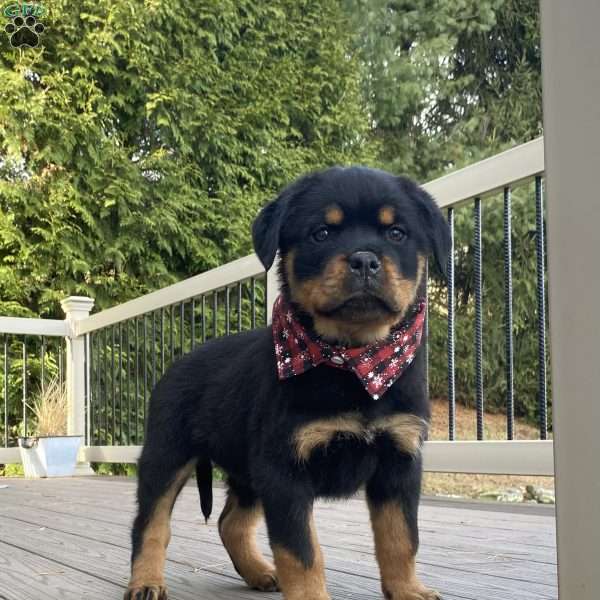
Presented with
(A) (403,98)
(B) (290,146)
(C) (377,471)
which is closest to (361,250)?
(C) (377,471)

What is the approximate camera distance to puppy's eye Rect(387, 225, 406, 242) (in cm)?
204

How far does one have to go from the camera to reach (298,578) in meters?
1.76

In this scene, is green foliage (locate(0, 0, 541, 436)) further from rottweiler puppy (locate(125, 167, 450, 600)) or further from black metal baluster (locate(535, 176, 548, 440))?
rottweiler puppy (locate(125, 167, 450, 600))

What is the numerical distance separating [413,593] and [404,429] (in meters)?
0.37

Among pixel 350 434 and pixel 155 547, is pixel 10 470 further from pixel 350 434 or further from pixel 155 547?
pixel 350 434

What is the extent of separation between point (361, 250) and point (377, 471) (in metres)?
0.50

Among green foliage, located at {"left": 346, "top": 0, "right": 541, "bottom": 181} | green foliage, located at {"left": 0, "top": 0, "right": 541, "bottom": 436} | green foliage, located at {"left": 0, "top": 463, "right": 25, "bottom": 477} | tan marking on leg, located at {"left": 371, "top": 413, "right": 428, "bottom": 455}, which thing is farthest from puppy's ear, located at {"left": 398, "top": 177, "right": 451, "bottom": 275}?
green foliage, located at {"left": 346, "top": 0, "right": 541, "bottom": 181}

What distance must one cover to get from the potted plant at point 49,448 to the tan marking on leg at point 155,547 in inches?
210

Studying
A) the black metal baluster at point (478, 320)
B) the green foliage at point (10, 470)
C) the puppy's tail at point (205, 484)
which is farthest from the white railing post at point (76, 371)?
the puppy's tail at point (205, 484)

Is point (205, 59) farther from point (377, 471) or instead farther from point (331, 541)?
point (377, 471)

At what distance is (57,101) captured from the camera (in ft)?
33.2

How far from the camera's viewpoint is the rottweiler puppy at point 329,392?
1892 millimetres

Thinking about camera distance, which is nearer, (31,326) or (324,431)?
(324,431)

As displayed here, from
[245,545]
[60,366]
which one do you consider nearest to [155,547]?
[245,545]
